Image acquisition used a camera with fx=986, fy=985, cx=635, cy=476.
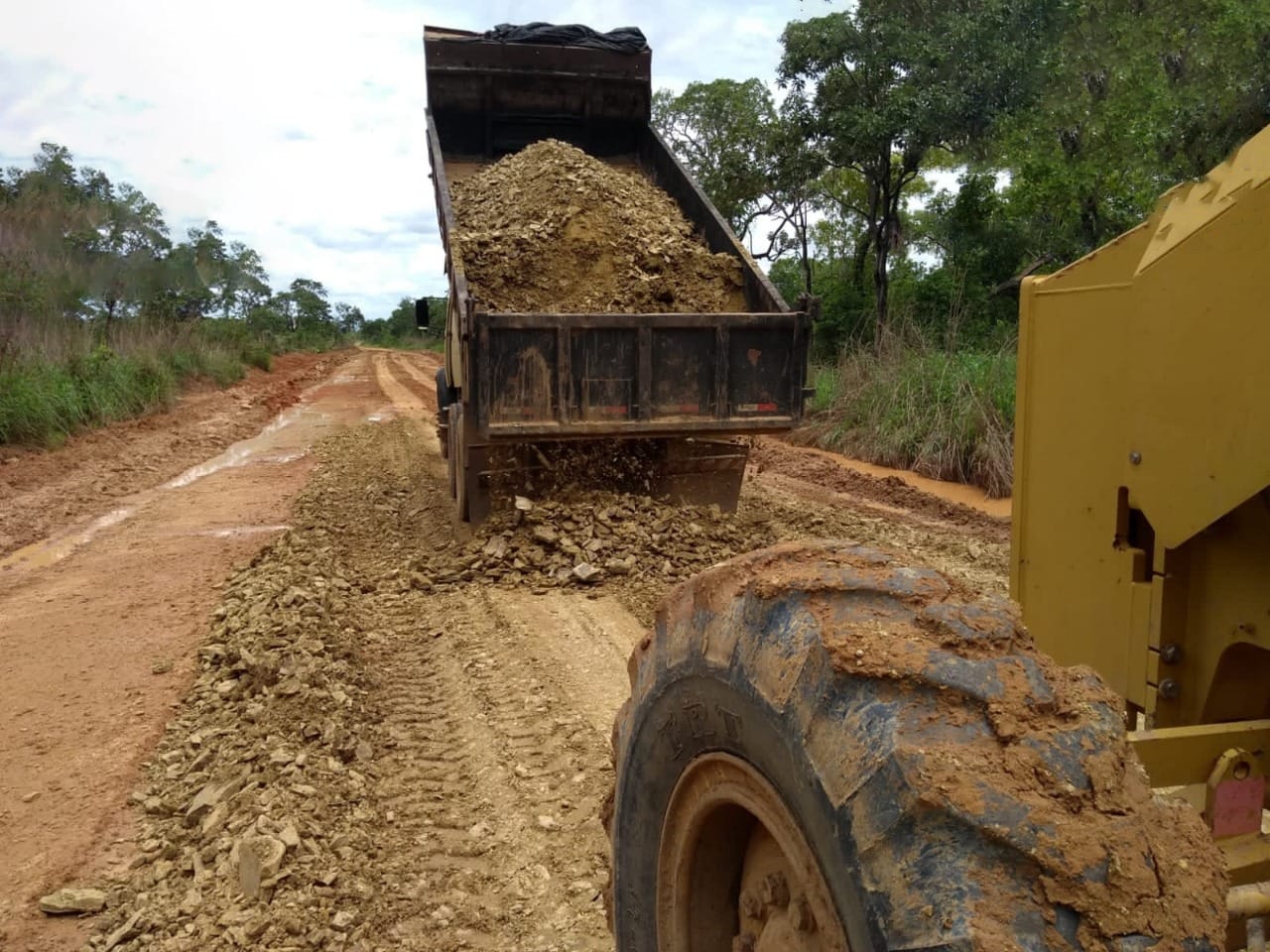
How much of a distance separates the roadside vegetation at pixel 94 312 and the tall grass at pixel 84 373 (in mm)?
26

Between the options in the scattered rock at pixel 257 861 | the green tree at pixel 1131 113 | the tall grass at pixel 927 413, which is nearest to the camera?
the scattered rock at pixel 257 861

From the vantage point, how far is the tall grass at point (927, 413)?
11.8 m

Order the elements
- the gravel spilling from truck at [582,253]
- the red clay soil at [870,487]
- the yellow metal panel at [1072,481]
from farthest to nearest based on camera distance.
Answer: the red clay soil at [870,487]
the gravel spilling from truck at [582,253]
the yellow metal panel at [1072,481]

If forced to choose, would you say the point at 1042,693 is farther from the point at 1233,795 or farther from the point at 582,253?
the point at 582,253

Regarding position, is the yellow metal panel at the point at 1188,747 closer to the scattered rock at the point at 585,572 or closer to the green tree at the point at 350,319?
the scattered rock at the point at 585,572

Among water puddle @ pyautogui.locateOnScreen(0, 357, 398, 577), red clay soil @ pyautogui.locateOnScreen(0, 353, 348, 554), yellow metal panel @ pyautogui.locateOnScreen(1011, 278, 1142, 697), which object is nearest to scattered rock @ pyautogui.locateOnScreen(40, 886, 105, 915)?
yellow metal panel @ pyautogui.locateOnScreen(1011, 278, 1142, 697)

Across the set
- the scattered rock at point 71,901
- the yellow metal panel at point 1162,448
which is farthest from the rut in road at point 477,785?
the yellow metal panel at point 1162,448

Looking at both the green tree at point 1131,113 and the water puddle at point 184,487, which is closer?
the water puddle at point 184,487

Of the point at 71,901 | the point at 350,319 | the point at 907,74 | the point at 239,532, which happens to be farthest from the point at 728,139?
the point at 350,319

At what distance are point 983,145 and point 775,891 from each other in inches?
666

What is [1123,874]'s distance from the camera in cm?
123

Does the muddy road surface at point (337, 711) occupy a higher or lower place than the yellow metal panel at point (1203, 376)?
lower

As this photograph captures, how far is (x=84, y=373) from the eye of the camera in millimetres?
16359

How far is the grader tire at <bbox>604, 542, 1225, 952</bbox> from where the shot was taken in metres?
1.23
